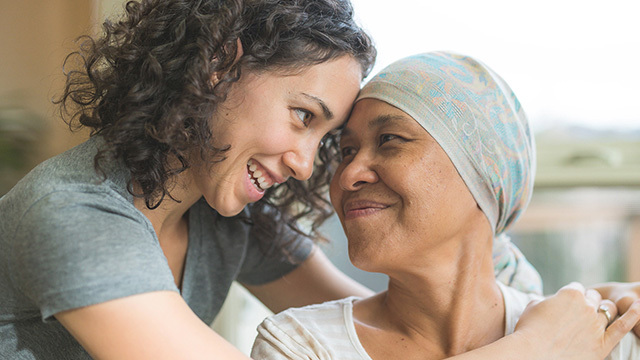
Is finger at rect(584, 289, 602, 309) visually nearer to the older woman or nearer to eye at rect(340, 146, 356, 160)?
the older woman

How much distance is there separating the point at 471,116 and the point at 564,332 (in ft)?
1.74

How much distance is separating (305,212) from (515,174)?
0.66m

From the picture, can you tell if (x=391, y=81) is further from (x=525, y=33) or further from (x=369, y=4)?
(x=525, y=33)

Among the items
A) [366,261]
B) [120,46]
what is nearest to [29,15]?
[120,46]

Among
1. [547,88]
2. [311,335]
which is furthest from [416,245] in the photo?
[547,88]

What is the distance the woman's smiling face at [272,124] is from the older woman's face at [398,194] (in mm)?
100

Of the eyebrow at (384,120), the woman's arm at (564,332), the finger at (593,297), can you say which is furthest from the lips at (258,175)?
the finger at (593,297)

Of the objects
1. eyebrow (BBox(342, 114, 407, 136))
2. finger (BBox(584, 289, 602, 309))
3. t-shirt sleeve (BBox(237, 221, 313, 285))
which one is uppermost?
eyebrow (BBox(342, 114, 407, 136))

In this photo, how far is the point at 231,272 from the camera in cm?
180

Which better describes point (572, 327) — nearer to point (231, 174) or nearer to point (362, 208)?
point (362, 208)

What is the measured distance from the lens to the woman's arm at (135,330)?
1.08 metres

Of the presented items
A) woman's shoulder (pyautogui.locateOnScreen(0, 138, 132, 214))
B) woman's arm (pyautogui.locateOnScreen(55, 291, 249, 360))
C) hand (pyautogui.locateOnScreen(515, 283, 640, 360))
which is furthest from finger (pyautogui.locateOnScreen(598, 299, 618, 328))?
woman's shoulder (pyautogui.locateOnScreen(0, 138, 132, 214))

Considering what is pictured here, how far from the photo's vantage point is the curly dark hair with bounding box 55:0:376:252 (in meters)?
1.36

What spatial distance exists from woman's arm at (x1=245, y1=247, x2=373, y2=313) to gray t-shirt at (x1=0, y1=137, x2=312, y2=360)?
67 centimetres
